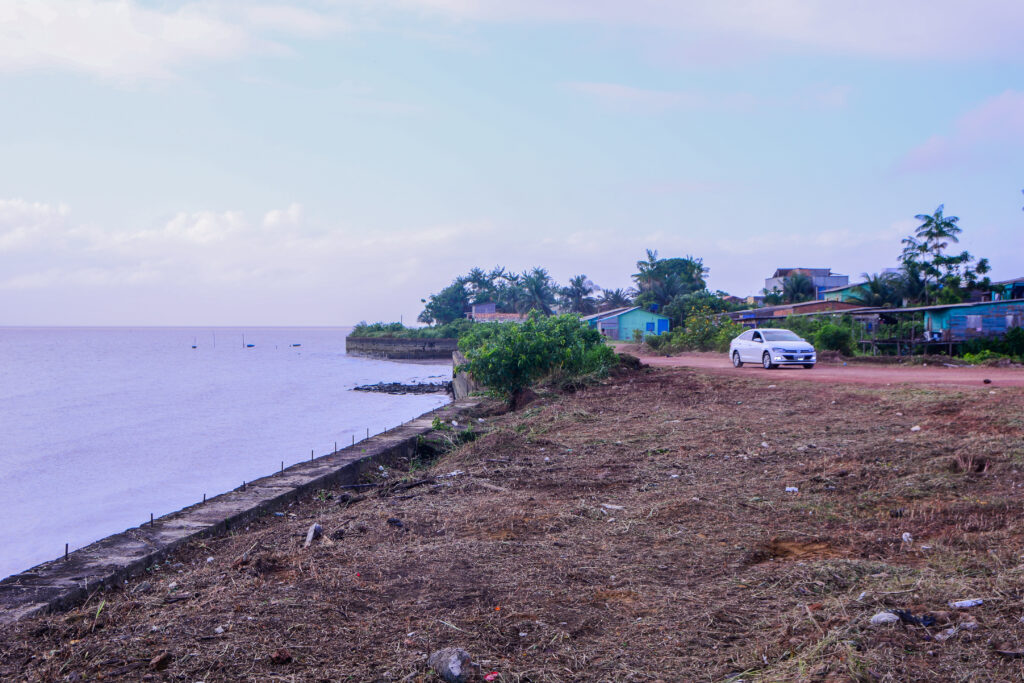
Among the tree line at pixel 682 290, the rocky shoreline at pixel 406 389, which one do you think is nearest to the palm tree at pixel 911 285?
the tree line at pixel 682 290

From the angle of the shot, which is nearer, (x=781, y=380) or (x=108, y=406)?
(x=781, y=380)

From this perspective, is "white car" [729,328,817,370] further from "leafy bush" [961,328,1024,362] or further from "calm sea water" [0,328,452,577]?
"calm sea water" [0,328,452,577]

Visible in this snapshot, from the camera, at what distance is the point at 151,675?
10.0 ft

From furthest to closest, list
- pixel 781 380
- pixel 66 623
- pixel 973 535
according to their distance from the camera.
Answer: pixel 781 380
pixel 973 535
pixel 66 623

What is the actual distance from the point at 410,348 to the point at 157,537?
2687 inches

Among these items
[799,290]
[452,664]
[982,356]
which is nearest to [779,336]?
[982,356]

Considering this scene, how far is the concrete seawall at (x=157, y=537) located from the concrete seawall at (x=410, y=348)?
59.2m

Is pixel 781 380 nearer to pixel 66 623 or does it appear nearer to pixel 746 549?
pixel 746 549

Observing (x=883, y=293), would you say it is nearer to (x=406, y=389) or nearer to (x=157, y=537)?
(x=406, y=389)

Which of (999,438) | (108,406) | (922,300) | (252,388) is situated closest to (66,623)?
(999,438)

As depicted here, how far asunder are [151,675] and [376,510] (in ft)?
10.4

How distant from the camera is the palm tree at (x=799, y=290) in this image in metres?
56.4

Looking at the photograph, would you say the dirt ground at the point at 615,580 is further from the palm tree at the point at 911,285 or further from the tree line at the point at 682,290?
the palm tree at the point at 911,285

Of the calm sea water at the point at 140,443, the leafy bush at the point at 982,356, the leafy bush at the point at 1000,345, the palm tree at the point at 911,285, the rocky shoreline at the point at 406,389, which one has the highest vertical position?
the palm tree at the point at 911,285
